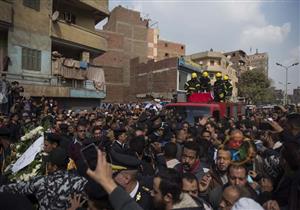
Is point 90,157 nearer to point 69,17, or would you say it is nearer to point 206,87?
point 206,87

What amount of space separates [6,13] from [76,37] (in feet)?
22.7

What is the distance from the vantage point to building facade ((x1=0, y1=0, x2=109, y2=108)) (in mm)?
19312

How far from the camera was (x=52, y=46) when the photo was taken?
2389 centimetres

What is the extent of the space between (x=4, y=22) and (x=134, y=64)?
35557 mm

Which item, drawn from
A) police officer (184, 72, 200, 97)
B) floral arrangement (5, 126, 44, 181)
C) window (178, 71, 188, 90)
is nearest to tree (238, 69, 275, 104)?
window (178, 71, 188, 90)

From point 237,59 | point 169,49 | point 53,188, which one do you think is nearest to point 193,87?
point 53,188

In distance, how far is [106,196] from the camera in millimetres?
2533

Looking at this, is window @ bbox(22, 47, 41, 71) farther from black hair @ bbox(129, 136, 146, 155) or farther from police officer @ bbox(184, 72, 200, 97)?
black hair @ bbox(129, 136, 146, 155)

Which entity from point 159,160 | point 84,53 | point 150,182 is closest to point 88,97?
point 84,53

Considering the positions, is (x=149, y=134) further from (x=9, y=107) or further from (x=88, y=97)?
(x=88, y=97)

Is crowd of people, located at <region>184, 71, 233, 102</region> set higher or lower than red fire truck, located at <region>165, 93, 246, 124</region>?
higher

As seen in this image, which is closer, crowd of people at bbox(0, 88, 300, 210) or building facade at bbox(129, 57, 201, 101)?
crowd of people at bbox(0, 88, 300, 210)

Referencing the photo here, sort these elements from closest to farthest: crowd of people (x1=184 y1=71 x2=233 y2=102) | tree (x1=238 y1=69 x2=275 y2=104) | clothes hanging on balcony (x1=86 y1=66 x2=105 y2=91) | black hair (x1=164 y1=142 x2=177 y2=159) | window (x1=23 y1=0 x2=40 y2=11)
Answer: black hair (x1=164 y1=142 x2=177 y2=159)
crowd of people (x1=184 y1=71 x2=233 y2=102)
window (x1=23 y1=0 x2=40 y2=11)
clothes hanging on balcony (x1=86 y1=66 x2=105 y2=91)
tree (x1=238 y1=69 x2=275 y2=104)

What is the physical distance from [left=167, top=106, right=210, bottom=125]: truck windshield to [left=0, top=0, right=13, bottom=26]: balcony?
34.9ft
